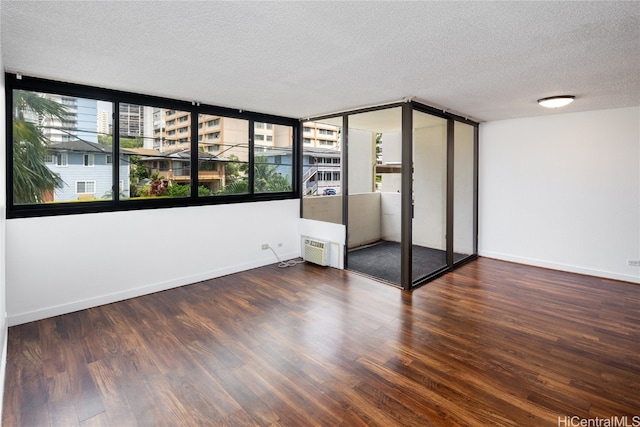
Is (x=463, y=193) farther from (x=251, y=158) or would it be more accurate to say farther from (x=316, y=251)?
(x=251, y=158)

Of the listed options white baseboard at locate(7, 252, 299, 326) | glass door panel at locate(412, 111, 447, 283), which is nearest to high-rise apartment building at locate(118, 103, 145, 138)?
white baseboard at locate(7, 252, 299, 326)

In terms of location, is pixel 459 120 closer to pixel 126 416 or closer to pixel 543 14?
pixel 543 14

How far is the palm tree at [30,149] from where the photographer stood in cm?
329

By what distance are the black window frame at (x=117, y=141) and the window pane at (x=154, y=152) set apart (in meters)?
0.07

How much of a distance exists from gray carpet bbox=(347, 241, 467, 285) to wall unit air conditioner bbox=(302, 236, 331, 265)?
44cm

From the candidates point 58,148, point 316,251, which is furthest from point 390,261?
point 58,148

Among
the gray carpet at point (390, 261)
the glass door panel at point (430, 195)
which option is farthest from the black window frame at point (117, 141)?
the glass door panel at point (430, 195)

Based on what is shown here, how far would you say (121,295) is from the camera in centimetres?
392

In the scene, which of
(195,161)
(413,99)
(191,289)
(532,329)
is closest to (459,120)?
(413,99)

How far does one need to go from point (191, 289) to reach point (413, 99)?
3.70 metres

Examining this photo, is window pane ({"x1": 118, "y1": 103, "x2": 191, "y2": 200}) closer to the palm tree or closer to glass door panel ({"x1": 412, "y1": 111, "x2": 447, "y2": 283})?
the palm tree

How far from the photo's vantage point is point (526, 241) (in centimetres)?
548

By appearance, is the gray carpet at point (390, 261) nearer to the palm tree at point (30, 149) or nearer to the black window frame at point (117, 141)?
the black window frame at point (117, 141)

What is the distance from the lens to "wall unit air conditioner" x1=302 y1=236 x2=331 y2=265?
528cm
